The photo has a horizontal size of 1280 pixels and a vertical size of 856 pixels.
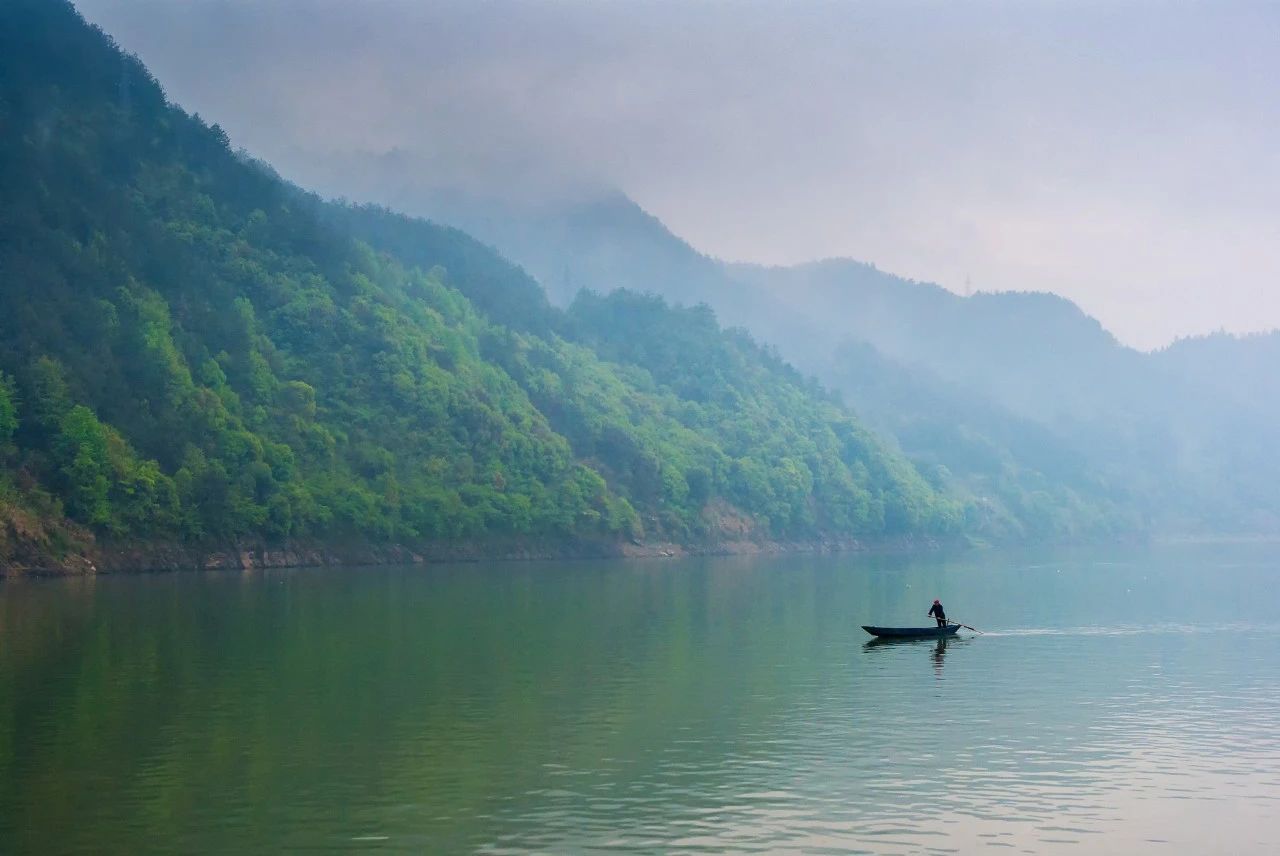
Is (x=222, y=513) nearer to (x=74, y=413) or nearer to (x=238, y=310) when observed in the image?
(x=74, y=413)

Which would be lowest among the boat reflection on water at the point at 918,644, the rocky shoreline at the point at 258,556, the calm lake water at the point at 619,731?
the calm lake water at the point at 619,731

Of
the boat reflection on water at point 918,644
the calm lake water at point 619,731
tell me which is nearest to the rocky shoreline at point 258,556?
the calm lake water at point 619,731

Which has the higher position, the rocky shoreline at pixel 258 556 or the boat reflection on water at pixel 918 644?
the rocky shoreline at pixel 258 556

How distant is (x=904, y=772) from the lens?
41.3 metres

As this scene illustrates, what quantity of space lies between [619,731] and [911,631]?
109 feet

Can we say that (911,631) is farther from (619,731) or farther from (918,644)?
(619,731)

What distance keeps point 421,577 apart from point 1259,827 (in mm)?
110162

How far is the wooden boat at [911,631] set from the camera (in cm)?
7750

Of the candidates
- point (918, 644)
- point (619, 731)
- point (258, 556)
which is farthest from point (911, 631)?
point (258, 556)

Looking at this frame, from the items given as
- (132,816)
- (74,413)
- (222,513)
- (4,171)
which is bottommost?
(132,816)

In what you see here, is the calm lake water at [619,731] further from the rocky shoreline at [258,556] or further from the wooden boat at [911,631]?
the rocky shoreline at [258,556]

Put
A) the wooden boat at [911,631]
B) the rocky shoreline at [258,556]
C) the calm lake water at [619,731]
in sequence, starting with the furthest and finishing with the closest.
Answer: the rocky shoreline at [258,556]
the wooden boat at [911,631]
the calm lake water at [619,731]

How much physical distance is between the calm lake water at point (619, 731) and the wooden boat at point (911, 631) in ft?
2.65

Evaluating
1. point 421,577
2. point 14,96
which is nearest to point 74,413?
point 421,577
